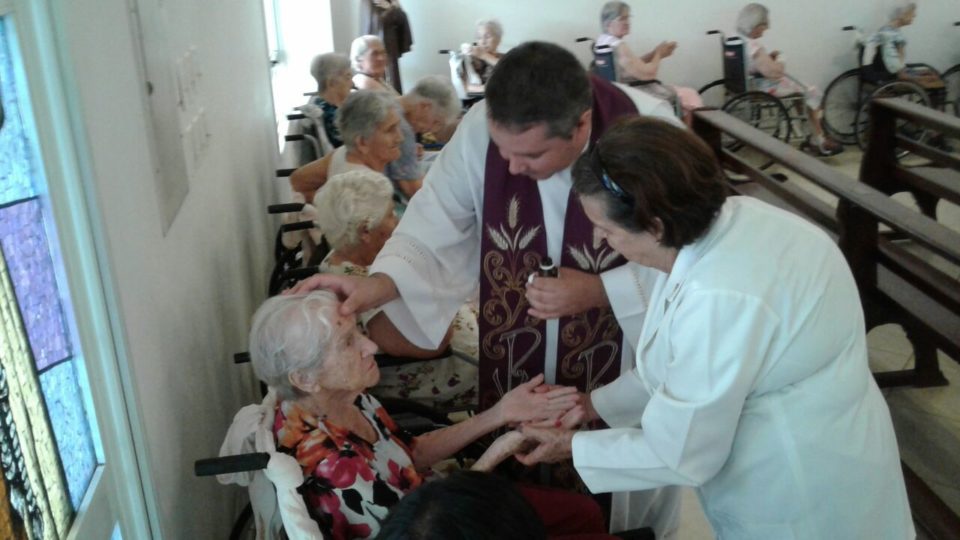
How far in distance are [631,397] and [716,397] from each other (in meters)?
0.48

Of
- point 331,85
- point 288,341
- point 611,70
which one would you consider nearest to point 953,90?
point 611,70

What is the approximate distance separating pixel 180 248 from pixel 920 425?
2695 millimetres

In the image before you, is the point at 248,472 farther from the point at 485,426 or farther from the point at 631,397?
the point at 631,397

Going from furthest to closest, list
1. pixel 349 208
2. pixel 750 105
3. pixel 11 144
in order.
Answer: pixel 750 105
pixel 349 208
pixel 11 144

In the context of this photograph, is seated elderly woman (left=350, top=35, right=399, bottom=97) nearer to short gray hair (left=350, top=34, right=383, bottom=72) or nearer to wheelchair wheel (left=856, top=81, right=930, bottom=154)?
short gray hair (left=350, top=34, right=383, bottom=72)

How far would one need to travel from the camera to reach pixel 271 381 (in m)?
1.60

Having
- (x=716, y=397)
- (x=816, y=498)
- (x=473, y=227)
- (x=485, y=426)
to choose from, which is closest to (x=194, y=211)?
(x=473, y=227)

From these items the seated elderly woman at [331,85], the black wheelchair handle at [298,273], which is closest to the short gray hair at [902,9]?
the seated elderly woman at [331,85]

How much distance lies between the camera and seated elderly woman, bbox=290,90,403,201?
3.16 meters

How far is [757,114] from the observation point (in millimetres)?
6914

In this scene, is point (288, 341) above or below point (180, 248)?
below

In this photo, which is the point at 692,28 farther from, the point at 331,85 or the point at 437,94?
the point at 331,85

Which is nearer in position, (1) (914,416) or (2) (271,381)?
(2) (271,381)

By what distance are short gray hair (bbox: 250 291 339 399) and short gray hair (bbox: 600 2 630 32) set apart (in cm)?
574
